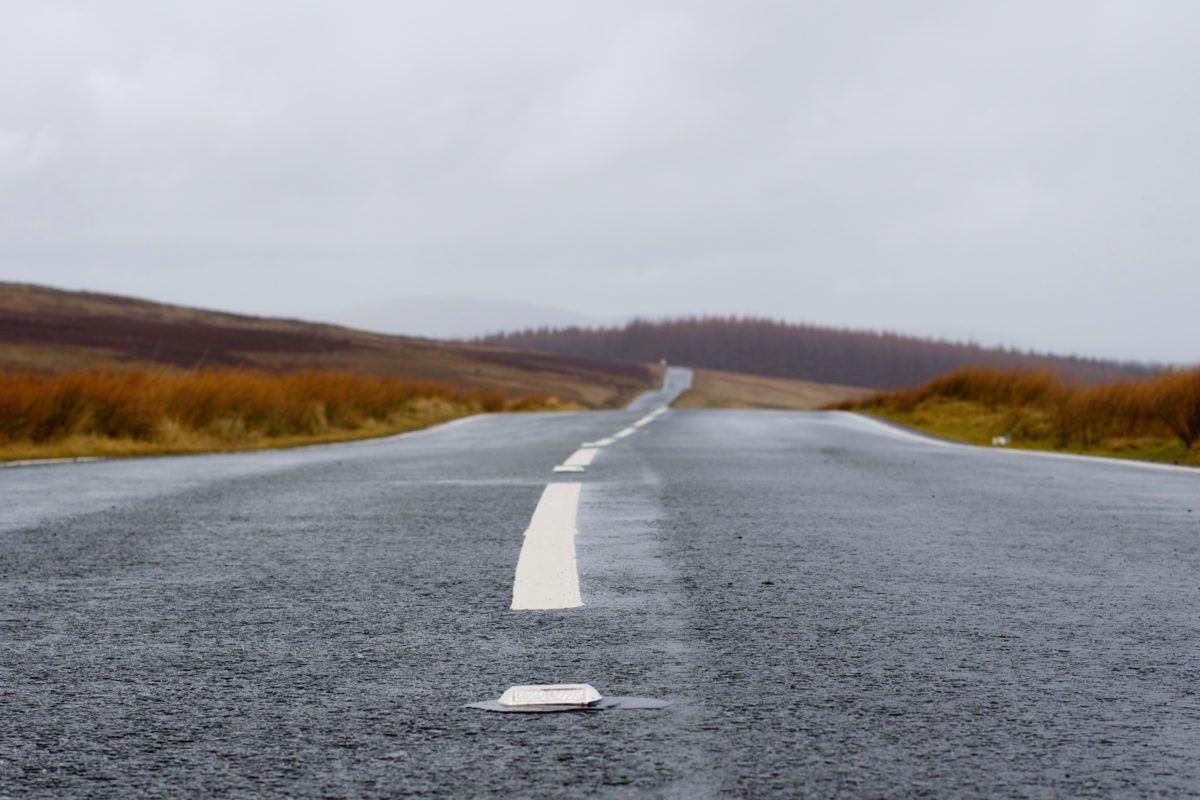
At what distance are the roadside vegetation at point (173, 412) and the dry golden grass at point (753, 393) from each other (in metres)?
37.1

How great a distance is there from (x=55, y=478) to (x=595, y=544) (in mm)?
6558

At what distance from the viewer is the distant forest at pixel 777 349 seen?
146 meters

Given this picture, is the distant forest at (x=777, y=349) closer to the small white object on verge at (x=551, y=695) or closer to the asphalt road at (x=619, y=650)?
the asphalt road at (x=619, y=650)

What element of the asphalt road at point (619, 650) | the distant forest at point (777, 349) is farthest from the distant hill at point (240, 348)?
the distant forest at point (777, 349)

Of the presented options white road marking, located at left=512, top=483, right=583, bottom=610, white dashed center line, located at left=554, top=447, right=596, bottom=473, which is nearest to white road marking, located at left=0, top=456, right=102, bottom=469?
white dashed center line, located at left=554, top=447, right=596, bottom=473

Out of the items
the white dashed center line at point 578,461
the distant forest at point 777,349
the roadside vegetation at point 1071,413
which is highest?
the distant forest at point 777,349

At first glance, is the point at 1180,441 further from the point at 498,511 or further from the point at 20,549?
the point at 20,549

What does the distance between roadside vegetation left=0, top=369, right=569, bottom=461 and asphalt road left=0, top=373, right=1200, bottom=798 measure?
31.5 ft

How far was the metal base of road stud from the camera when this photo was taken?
9.67ft

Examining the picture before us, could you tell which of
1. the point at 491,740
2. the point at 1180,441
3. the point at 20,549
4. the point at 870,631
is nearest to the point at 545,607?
the point at 870,631

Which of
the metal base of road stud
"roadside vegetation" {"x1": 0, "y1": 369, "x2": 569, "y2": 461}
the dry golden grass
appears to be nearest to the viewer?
the metal base of road stud

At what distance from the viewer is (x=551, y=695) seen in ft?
9.89

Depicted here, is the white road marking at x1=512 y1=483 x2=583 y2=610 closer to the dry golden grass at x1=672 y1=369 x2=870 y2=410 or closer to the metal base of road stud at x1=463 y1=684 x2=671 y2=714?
the metal base of road stud at x1=463 y1=684 x2=671 y2=714

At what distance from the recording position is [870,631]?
3.82 meters
